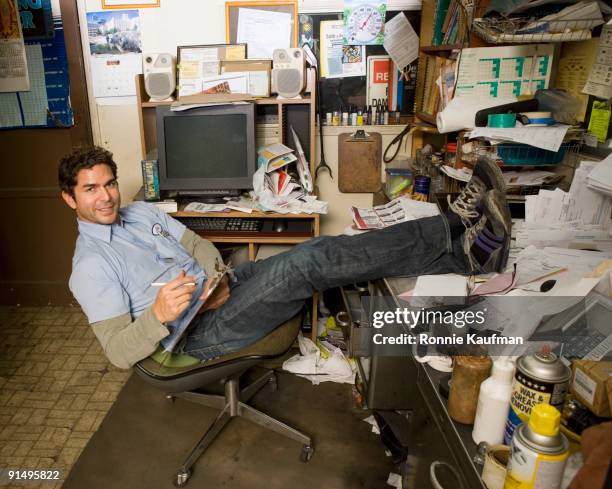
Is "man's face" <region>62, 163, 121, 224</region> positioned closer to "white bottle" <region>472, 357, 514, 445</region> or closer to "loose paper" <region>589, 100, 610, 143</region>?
"white bottle" <region>472, 357, 514, 445</region>

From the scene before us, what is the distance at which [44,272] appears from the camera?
288 centimetres

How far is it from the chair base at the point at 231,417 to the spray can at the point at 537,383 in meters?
1.16

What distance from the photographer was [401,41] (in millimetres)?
2432

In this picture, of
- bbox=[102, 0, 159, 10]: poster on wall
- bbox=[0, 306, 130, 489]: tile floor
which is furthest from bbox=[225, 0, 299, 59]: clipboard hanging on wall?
bbox=[0, 306, 130, 489]: tile floor

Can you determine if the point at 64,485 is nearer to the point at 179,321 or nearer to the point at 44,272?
the point at 179,321

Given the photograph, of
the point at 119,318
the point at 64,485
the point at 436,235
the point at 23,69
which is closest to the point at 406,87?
the point at 436,235

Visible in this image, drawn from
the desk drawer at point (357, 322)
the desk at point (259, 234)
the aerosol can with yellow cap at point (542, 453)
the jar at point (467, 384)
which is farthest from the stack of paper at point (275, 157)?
the aerosol can with yellow cap at point (542, 453)

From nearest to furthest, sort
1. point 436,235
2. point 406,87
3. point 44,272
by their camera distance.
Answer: point 436,235 < point 406,87 < point 44,272

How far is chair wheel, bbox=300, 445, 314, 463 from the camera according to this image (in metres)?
1.76

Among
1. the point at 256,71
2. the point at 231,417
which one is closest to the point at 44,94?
the point at 256,71

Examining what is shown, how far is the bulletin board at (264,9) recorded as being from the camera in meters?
2.40

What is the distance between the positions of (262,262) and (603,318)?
130 centimetres

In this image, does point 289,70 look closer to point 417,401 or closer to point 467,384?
point 417,401

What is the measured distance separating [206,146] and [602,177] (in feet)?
5.53
